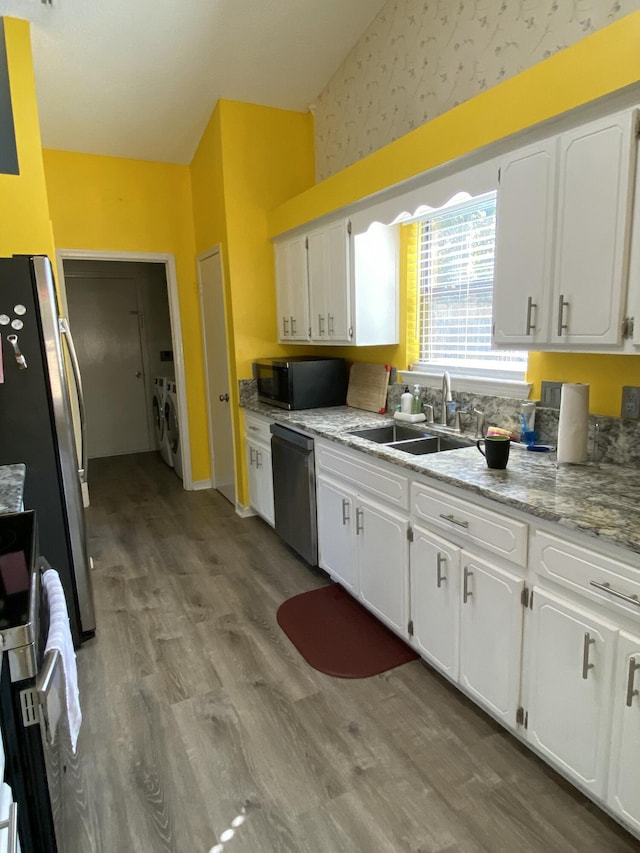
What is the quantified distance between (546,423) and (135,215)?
11.9 feet

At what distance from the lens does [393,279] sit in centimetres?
323

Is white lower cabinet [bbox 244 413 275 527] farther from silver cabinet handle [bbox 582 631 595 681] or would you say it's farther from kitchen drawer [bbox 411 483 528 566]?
silver cabinet handle [bbox 582 631 595 681]

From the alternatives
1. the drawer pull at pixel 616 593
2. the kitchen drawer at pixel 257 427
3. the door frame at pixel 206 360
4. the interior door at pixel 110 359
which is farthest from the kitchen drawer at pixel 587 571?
Result: the interior door at pixel 110 359

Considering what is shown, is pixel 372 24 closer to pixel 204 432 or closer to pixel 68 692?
pixel 204 432

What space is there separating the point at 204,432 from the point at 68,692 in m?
3.60

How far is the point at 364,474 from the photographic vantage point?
2.52m

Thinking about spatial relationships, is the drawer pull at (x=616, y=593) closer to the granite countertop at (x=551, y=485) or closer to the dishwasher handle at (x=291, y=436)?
the granite countertop at (x=551, y=485)

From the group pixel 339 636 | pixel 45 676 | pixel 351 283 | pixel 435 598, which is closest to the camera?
pixel 45 676

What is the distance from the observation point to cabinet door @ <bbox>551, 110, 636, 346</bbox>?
1.67 metres

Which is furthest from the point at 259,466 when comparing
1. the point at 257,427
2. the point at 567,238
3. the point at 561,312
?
the point at 567,238

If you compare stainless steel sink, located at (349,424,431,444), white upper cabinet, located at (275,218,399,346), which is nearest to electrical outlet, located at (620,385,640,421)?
stainless steel sink, located at (349,424,431,444)

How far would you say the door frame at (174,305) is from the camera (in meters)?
4.24

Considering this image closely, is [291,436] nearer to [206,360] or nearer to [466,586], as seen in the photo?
[466,586]

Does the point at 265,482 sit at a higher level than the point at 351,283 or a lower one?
lower
